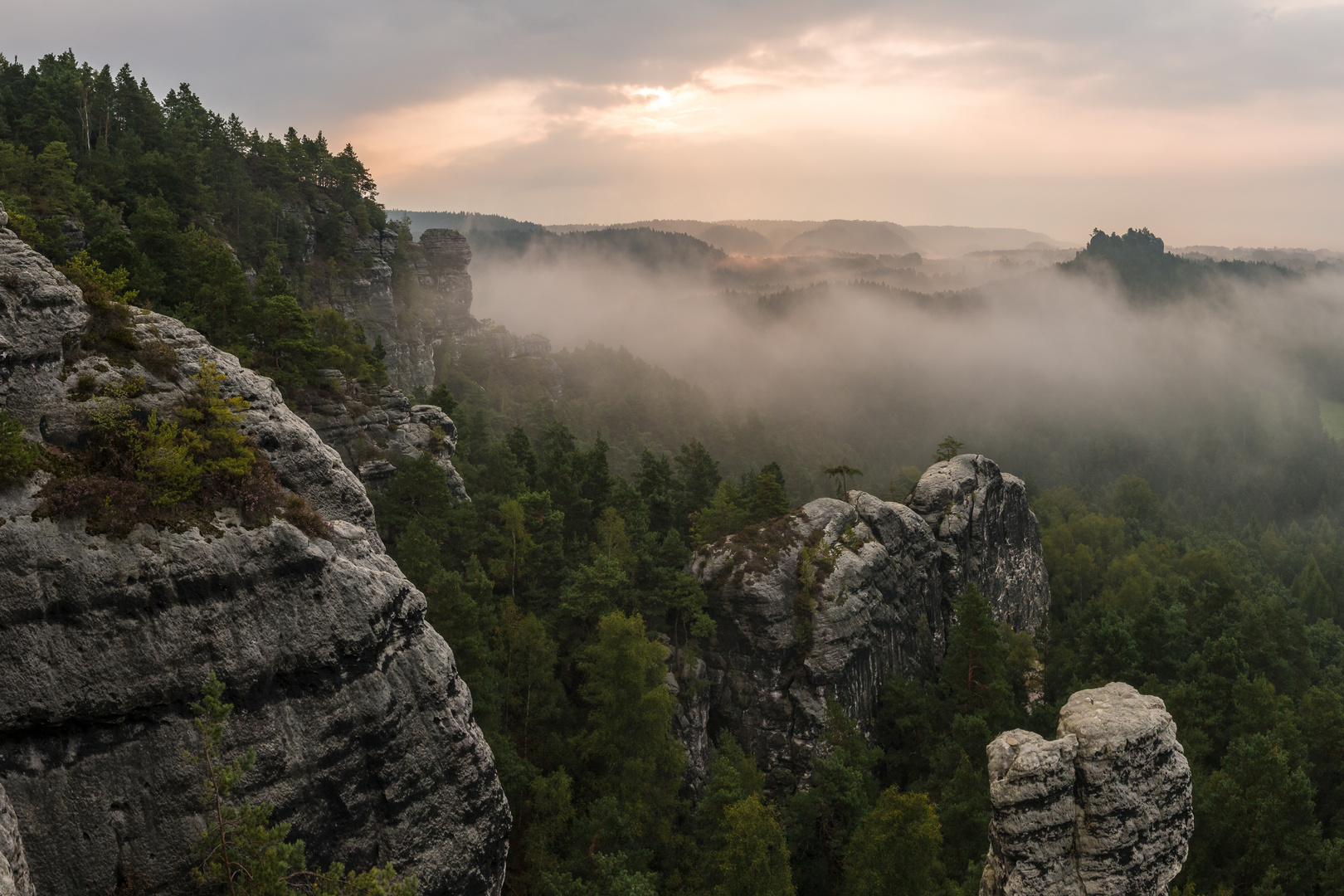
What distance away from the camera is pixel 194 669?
1808 cm

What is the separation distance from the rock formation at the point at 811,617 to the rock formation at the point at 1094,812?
2156 centimetres

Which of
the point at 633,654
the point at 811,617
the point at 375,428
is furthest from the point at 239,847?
the point at 811,617

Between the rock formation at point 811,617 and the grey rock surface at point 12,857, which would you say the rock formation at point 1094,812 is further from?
the grey rock surface at point 12,857

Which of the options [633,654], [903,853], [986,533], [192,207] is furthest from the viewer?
[986,533]

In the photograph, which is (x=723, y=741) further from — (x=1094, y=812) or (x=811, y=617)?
(x=1094, y=812)

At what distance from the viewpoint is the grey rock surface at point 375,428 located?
47.4 m

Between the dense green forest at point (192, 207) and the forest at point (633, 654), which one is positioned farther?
the dense green forest at point (192, 207)

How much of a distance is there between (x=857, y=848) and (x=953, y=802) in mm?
7693

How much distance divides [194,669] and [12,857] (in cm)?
474

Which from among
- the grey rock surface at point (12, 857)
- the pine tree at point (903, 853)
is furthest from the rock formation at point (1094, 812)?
the grey rock surface at point (12, 857)

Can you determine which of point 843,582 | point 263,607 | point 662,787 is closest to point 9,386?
point 263,607

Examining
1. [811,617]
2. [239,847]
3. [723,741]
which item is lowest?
[723,741]

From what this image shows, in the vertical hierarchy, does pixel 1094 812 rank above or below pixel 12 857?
below

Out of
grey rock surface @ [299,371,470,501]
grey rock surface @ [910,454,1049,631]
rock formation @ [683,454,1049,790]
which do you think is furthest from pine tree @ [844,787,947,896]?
grey rock surface @ [910,454,1049,631]
